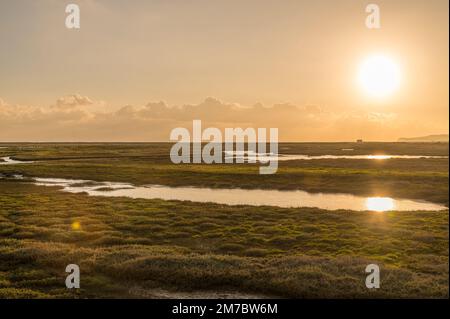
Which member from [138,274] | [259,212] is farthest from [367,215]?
[138,274]

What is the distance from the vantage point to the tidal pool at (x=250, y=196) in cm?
4575

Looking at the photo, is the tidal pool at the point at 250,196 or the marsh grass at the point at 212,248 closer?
the marsh grass at the point at 212,248

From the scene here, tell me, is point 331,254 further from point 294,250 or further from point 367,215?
point 367,215

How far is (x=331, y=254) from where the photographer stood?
25547mm

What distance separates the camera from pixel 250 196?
2125 inches

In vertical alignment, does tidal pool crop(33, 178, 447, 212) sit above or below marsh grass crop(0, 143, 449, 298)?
above

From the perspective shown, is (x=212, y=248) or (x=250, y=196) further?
(x=250, y=196)

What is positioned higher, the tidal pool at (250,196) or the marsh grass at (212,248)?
the tidal pool at (250,196)

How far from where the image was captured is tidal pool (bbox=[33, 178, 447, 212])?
150 ft

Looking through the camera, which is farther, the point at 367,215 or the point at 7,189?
the point at 7,189

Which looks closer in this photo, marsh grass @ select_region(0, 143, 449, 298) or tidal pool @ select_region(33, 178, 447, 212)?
marsh grass @ select_region(0, 143, 449, 298)

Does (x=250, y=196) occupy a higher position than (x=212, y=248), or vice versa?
(x=250, y=196)
